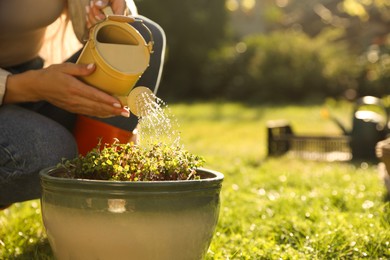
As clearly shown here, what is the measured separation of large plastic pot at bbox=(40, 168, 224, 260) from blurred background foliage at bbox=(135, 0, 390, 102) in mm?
13414

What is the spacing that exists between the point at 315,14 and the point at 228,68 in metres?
7.78

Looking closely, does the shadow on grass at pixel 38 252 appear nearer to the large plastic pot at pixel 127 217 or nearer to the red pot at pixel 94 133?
the red pot at pixel 94 133

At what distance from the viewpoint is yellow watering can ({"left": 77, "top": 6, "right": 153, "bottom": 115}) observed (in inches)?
79.7

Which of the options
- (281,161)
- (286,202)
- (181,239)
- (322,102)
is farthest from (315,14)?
(181,239)

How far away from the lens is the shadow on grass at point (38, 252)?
2.47m

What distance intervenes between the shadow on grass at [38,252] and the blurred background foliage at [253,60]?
12.8 meters

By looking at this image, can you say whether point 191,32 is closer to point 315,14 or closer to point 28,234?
point 315,14

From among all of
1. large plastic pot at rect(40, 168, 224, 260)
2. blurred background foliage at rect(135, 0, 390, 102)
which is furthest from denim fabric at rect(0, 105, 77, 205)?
blurred background foliage at rect(135, 0, 390, 102)

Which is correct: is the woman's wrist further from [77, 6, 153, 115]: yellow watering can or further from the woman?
[77, 6, 153, 115]: yellow watering can

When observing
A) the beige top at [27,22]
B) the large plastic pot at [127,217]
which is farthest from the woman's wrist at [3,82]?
the large plastic pot at [127,217]

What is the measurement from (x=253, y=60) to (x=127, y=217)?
54.3 ft

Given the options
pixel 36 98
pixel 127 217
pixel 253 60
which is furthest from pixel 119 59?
pixel 253 60

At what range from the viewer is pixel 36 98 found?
228 centimetres

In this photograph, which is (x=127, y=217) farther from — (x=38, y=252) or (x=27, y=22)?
(x=27, y=22)
